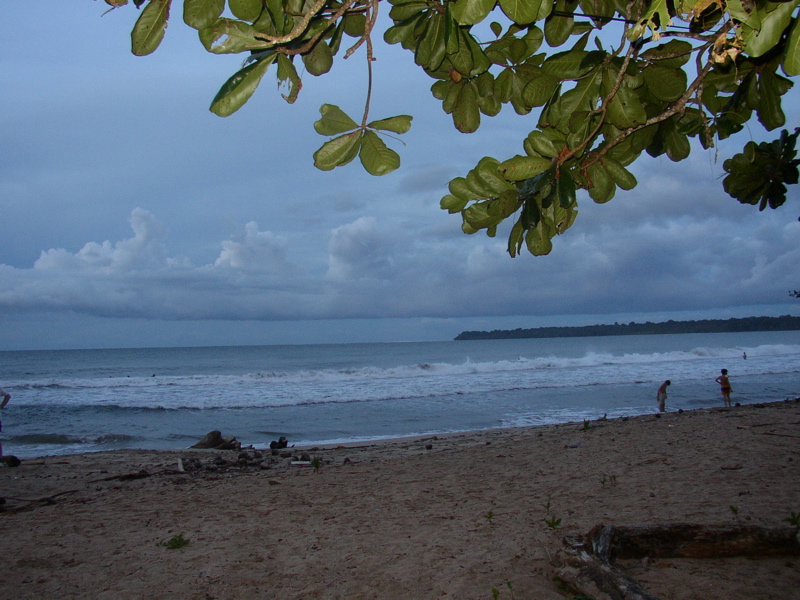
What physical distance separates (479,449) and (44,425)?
12.9 m

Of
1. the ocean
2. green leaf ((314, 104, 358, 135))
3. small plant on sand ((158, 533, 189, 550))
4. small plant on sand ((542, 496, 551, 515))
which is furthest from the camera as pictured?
the ocean

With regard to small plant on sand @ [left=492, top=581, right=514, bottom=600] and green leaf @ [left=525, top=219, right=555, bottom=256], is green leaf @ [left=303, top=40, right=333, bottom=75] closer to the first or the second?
green leaf @ [left=525, top=219, right=555, bottom=256]

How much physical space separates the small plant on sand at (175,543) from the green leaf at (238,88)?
3.86 m

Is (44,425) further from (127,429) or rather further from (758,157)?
(758,157)

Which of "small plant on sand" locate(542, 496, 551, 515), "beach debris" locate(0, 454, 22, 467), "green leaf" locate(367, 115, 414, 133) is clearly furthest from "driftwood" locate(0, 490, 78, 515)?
"green leaf" locate(367, 115, 414, 133)

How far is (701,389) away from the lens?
1825 cm

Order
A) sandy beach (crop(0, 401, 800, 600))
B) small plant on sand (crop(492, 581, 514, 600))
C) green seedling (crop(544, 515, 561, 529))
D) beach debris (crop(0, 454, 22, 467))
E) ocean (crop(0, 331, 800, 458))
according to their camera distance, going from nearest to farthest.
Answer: small plant on sand (crop(492, 581, 514, 600)) → sandy beach (crop(0, 401, 800, 600)) → green seedling (crop(544, 515, 561, 529)) → beach debris (crop(0, 454, 22, 467)) → ocean (crop(0, 331, 800, 458))

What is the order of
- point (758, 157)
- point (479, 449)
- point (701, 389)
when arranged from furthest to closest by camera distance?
point (701, 389) < point (479, 449) < point (758, 157)

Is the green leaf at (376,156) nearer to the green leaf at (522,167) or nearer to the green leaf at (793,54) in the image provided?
the green leaf at (522,167)

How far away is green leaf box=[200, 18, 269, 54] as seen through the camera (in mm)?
977

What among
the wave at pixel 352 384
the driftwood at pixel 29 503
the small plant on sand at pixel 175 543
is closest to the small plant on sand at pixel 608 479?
the small plant on sand at pixel 175 543

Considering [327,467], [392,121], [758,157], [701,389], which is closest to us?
[392,121]

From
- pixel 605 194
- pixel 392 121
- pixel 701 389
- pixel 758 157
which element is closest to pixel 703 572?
pixel 758 157

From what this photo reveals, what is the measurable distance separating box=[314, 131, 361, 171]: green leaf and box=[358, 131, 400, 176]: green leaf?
26 mm
